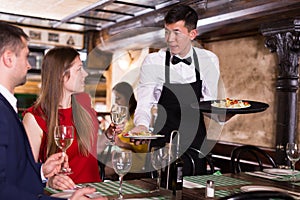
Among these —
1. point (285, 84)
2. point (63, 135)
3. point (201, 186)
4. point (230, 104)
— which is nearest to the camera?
point (63, 135)

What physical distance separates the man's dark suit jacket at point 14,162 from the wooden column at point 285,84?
373cm

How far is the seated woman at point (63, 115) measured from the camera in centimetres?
271

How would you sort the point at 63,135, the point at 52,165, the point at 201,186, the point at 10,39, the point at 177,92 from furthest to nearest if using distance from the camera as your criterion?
1. the point at 177,92
2. the point at 201,186
3. the point at 63,135
4. the point at 52,165
5. the point at 10,39

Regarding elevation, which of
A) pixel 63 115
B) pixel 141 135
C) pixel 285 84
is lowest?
pixel 141 135

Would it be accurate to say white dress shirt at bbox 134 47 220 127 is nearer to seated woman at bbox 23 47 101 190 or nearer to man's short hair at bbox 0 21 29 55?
seated woman at bbox 23 47 101 190

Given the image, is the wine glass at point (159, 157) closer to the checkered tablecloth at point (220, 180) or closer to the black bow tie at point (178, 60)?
the checkered tablecloth at point (220, 180)

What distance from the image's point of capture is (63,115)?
9.58 ft

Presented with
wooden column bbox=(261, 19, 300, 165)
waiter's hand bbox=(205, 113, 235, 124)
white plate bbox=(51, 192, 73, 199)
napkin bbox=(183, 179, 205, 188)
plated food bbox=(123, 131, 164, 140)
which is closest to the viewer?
white plate bbox=(51, 192, 73, 199)

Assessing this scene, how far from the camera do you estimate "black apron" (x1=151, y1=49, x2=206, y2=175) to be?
322cm

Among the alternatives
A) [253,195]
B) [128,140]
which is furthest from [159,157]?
[128,140]

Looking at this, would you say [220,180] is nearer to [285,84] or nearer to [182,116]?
[182,116]

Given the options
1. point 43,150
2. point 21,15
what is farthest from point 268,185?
point 21,15

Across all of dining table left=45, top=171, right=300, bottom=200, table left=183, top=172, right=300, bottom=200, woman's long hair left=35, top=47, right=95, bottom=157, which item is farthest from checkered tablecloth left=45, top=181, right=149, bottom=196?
woman's long hair left=35, top=47, right=95, bottom=157

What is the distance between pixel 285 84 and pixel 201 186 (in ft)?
9.76
